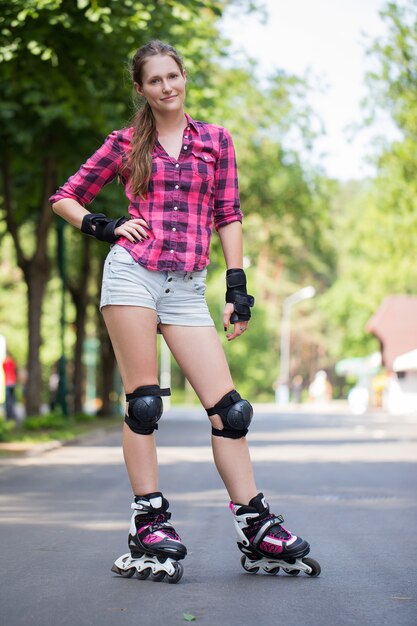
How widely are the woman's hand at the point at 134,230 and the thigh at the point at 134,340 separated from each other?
0.26m

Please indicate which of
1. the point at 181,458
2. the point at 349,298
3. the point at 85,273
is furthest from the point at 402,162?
the point at 349,298

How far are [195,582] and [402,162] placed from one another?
3294 centimetres

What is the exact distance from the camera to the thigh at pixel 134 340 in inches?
204

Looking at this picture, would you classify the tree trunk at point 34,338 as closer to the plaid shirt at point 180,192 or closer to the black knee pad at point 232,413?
the plaid shirt at point 180,192

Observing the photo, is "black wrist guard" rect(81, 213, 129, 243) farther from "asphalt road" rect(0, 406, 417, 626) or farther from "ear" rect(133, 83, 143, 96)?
"asphalt road" rect(0, 406, 417, 626)

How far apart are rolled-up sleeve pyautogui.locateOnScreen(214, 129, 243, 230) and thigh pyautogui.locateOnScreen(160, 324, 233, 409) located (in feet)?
1.51

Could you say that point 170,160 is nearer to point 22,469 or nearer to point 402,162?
point 22,469

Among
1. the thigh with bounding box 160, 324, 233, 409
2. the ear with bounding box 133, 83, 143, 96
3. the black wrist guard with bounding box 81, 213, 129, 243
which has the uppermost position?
the ear with bounding box 133, 83, 143, 96

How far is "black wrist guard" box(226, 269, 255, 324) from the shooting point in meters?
5.37

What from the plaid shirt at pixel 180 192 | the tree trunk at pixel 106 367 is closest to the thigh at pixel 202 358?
the plaid shirt at pixel 180 192

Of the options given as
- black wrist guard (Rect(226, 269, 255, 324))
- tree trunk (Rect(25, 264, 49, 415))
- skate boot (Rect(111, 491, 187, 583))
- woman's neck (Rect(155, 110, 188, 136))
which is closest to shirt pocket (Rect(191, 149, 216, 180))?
woman's neck (Rect(155, 110, 188, 136))

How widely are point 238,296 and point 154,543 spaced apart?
1.00 metres

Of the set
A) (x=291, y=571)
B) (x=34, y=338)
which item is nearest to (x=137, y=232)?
(x=291, y=571)

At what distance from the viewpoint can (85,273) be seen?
98.5 ft
